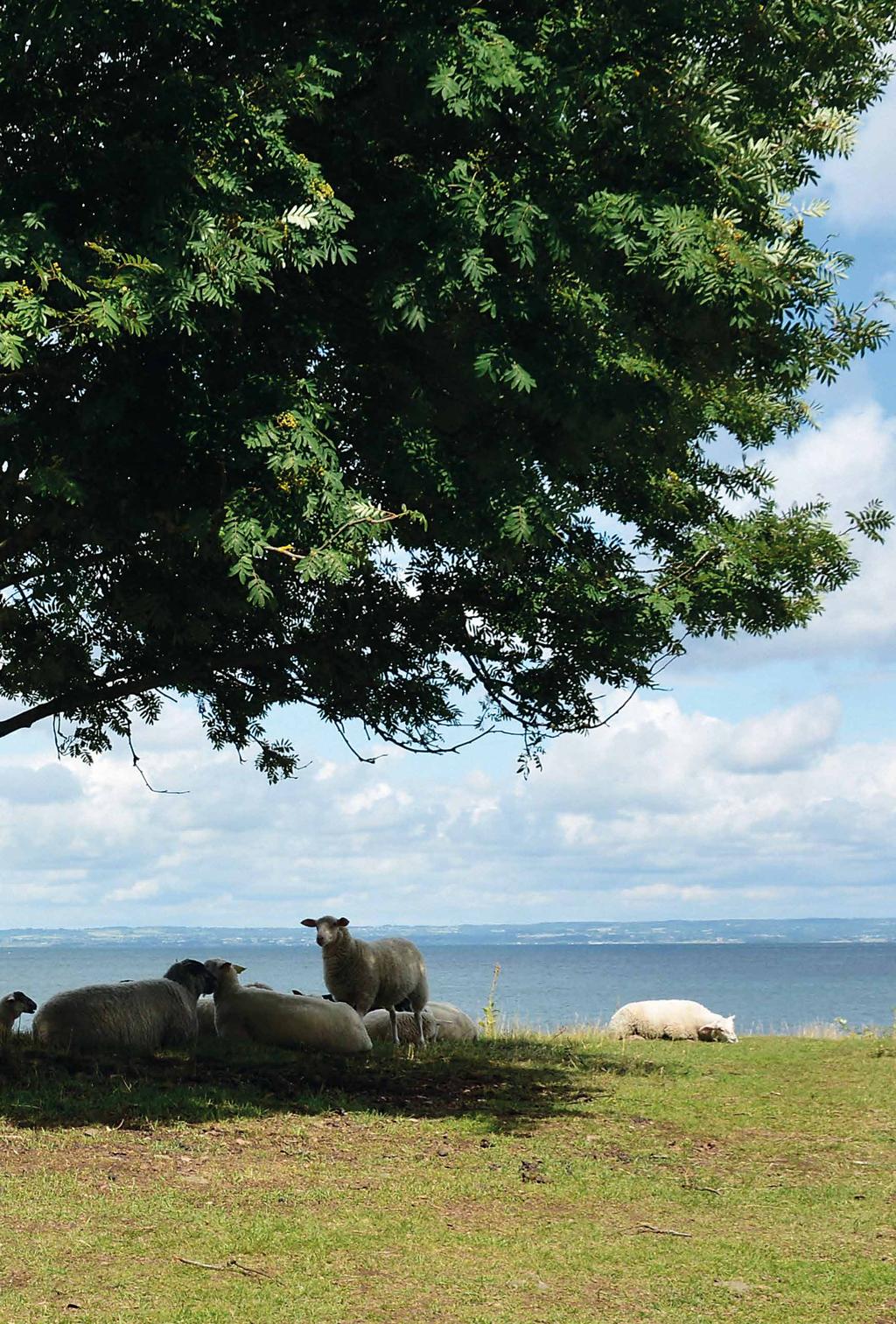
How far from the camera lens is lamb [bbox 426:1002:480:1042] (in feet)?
62.6

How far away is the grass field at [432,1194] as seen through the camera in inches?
288

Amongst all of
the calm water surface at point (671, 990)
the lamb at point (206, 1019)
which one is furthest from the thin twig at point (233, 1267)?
the calm water surface at point (671, 990)

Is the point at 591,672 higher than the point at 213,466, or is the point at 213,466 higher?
the point at 213,466

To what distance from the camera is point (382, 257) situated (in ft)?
35.9

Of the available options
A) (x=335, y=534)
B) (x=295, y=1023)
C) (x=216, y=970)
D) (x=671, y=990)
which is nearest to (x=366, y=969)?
(x=295, y=1023)

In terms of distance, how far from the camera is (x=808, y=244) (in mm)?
11422

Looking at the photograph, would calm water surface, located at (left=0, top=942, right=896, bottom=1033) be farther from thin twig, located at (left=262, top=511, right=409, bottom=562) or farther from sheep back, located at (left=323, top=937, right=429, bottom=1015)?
thin twig, located at (left=262, top=511, right=409, bottom=562)

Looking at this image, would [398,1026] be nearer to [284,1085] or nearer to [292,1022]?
[292,1022]

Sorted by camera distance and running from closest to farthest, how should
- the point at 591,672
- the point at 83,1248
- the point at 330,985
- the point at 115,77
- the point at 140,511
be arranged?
the point at 83,1248
the point at 115,77
the point at 140,511
the point at 591,672
the point at 330,985

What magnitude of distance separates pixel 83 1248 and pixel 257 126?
8.20m

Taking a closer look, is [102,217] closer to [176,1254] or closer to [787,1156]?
[176,1254]

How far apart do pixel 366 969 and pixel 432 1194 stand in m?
7.99

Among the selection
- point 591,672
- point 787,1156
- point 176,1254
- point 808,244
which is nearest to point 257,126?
point 808,244

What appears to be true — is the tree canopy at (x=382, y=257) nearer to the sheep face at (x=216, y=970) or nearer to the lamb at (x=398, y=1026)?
the sheep face at (x=216, y=970)
